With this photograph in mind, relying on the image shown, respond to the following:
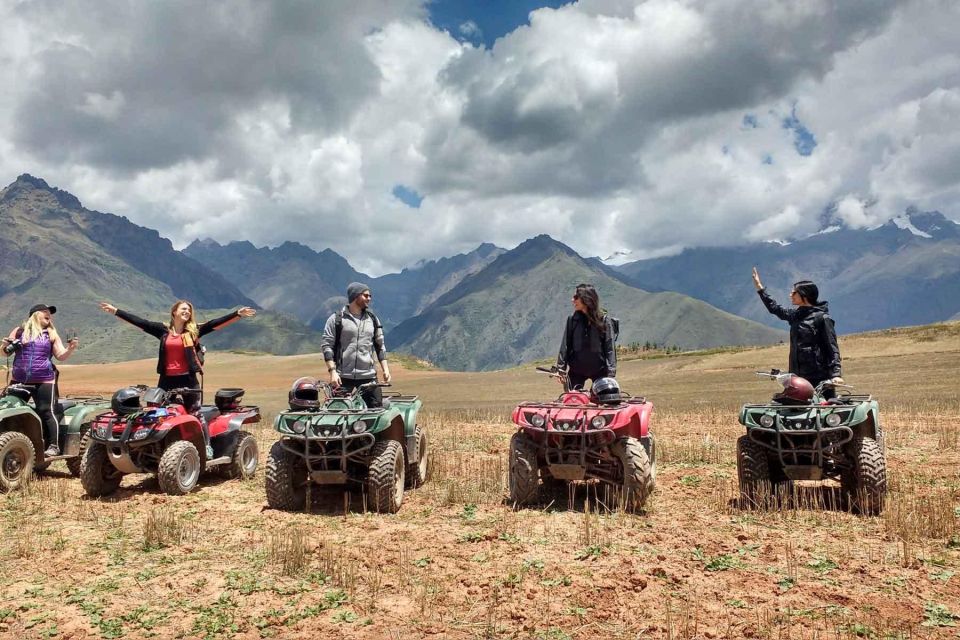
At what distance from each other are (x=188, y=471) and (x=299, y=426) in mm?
2189

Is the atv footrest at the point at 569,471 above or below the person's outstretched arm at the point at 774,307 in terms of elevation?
below

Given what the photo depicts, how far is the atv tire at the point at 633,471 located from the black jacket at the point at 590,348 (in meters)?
1.33

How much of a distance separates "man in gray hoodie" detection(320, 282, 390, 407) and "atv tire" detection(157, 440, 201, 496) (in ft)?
6.61

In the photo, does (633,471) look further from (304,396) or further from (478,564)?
(304,396)

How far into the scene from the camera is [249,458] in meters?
10.4

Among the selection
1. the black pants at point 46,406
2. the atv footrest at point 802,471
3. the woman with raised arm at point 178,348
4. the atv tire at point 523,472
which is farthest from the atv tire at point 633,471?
the black pants at point 46,406

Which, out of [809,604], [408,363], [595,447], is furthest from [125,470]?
[408,363]

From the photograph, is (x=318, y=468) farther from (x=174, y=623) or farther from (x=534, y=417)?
(x=174, y=623)

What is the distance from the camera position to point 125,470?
8344 mm

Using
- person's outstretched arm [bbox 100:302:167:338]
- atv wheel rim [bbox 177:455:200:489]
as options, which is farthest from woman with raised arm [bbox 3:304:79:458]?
atv wheel rim [bbox 177:455:200:489]

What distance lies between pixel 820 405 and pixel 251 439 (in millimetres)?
7930

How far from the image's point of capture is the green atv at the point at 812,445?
23.5 feet

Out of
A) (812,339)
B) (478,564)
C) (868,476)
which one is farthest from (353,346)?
(868,476)

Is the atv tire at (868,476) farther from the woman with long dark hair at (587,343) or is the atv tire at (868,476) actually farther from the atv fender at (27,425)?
the atv fender at (27,425)
